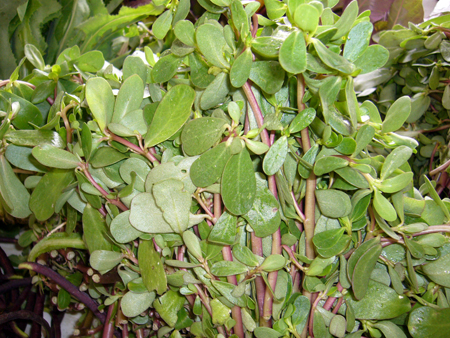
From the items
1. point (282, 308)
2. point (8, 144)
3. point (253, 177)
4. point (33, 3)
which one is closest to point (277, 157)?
point (253, 177)

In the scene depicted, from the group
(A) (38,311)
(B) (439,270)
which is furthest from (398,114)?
(A) (38,311)

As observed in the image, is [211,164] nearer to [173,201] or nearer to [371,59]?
[173,201]

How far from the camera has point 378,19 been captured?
645mm

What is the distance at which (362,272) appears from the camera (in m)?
0.26

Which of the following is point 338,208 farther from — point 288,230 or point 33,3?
point 33,3

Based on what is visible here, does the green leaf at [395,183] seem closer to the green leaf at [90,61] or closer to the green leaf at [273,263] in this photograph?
the green leaf at [273,263]

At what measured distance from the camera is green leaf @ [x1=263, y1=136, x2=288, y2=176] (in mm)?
248

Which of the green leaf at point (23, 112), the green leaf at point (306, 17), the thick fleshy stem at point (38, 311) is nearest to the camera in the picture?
the green leaf at point (306, 17)

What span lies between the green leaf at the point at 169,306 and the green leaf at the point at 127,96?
0.52 feet

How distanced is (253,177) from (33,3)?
1.70ft

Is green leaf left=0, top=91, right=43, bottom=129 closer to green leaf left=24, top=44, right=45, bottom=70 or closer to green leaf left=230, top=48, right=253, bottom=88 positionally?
green leaf left=24, top=44, right=45, bottom=70

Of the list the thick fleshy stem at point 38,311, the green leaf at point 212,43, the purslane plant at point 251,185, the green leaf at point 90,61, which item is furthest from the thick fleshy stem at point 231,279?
the thick fleshy stem at point 38,311

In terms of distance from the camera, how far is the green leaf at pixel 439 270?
0.29 m

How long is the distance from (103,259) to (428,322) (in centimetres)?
28
